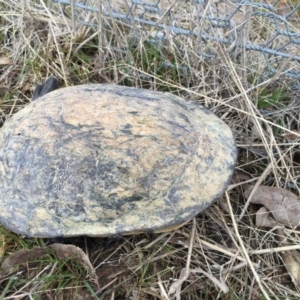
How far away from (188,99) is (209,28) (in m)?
0.26

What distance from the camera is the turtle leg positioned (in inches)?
62.6

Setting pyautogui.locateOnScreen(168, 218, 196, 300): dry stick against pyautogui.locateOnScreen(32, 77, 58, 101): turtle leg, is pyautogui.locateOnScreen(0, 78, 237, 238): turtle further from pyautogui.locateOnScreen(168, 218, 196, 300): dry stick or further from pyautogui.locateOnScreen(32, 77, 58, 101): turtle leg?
pyautogui.locateOnScreen(32, 77, 58, 101): turtle leg

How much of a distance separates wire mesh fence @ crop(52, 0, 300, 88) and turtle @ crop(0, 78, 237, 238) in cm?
44

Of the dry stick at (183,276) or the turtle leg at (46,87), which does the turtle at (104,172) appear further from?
the turtle leg at (46,87)

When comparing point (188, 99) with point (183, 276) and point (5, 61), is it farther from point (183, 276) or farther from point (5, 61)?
point (5, 61)

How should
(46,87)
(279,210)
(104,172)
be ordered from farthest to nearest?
(46,87) → (279,210) → (104,172)

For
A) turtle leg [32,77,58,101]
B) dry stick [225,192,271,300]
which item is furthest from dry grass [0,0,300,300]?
turtle leg [32,77,58,101]

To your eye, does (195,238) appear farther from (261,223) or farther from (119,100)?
(119,100)

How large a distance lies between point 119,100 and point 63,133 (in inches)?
7.3

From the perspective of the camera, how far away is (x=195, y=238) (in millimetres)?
1388

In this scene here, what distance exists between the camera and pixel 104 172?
Result: 1.22 metres

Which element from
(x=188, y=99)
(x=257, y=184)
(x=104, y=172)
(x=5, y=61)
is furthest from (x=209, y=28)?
(x=5, y=61)

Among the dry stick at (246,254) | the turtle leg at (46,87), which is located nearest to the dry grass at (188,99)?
the dry stick at (246,254)

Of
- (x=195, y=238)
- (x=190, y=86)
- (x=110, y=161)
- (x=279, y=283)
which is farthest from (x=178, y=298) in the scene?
(x=190, y=86)
